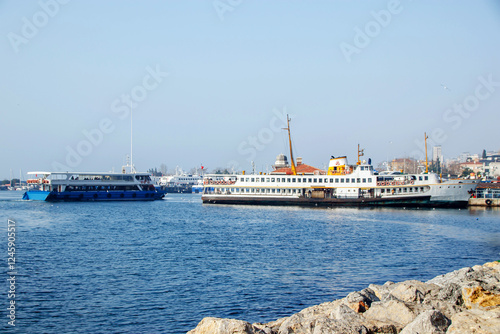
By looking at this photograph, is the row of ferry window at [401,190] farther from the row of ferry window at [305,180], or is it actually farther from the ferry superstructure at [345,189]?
the row of ferry window at [305,180]

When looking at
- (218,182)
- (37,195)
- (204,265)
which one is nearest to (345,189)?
(218,182)

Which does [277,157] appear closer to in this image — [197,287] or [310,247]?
[310,247]

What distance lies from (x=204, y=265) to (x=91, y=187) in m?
63.9

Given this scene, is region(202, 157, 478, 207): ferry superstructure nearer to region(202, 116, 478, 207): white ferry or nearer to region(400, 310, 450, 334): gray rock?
region(202, 116, 478, 207): white ferry

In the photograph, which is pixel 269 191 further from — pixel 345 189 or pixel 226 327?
pixel 226 327

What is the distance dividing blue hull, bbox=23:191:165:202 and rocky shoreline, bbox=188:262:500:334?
71.4 meters

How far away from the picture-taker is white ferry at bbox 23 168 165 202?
79562 mm

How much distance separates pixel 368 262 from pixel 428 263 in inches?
111

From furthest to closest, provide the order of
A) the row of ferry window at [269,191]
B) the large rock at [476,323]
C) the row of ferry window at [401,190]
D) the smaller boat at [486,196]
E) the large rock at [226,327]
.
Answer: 1. the row of ferry window at [269,191]
2. the smaller boat at [486,196]
3. the row of ferry window at [401,190]
4. the large rock at [226,327]
5. the large rock at [476,323]

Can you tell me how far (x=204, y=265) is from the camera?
76.5 feet

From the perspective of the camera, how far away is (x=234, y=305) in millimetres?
16844

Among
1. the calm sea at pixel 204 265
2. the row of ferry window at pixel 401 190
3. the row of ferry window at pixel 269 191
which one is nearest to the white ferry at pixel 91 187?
the row of ferry window at pixel 269 191

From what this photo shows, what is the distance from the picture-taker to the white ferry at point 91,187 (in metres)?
79.6

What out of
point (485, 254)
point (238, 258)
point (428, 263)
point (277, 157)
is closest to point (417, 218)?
point (485, 254)
